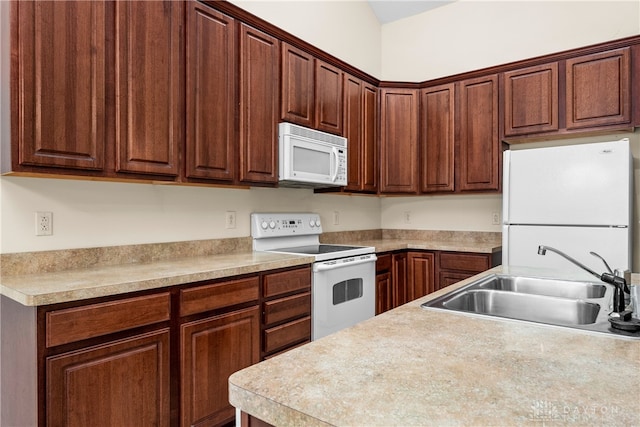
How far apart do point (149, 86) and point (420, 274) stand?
8.60ft

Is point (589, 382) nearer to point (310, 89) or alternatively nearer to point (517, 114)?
point (310, 89)

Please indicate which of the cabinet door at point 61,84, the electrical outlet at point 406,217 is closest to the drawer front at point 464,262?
the electrical outlet at point 406,217

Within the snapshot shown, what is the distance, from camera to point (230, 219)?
2861mm

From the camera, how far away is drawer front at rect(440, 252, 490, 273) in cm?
332

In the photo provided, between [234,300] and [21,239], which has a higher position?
[21,239]

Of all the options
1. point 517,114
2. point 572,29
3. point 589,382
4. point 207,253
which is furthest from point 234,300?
point 572,29

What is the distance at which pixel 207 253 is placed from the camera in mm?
2678

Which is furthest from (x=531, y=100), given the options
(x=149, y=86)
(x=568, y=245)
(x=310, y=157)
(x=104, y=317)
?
(x=104, y=317)

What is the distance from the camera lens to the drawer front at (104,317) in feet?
4.83

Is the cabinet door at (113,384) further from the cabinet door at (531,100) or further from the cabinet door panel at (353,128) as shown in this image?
the cabinet door at (531,100)

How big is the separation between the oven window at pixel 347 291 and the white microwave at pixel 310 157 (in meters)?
0.76

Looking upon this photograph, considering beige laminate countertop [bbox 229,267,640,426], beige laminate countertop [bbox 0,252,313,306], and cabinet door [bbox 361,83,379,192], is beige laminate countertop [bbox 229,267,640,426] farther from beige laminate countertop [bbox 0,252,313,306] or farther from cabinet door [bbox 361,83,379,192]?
cabinet door [bbox 361,83,379,192]

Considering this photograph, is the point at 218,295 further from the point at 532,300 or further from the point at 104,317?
the point at 532,300

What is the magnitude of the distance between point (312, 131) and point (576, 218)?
1.94m
